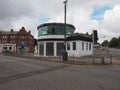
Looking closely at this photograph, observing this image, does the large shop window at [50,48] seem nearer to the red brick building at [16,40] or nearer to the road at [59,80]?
the road at [59,80]

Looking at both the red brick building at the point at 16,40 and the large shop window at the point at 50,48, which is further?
the red brick building at the point at 16,40

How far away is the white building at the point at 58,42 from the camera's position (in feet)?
132

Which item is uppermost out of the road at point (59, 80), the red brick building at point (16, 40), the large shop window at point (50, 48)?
the red brick building at point (16, 40)

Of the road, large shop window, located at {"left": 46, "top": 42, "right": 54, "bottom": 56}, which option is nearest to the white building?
large shop window, located at {"left": 46, "top": 42, "right": 54, "bottom": 56}

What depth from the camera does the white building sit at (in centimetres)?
4022

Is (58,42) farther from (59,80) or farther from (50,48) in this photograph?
(59,80)

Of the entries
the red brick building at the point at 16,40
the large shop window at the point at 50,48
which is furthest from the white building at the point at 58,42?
the red brick building at the point at 16,40

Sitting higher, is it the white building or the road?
the white building

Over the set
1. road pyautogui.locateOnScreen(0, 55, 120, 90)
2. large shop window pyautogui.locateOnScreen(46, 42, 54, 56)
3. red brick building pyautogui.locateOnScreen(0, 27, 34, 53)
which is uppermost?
red brick building pyautogui.locateOnScreen(0, 27, 34, 53)

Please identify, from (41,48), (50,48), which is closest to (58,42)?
(50,48)

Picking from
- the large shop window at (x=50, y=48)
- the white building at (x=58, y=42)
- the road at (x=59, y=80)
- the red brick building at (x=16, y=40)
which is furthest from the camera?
the red brick building at (x=16, y=40)

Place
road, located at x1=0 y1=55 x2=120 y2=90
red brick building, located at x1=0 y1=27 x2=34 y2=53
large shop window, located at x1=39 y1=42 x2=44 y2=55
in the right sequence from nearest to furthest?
road, located at x1=0 y1=55 x2=120 y2=90, large shop window, located at x1=39 y1=42 x2=44 y2=55, red brick building, located at x1=0 y1=27 x2=34 y2=53

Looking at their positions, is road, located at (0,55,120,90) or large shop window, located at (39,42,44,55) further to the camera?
large shop window, located at (39,42,44,55)

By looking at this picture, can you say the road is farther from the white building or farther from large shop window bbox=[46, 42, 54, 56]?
large shop window bbox=[46, 42, 54, 56]
